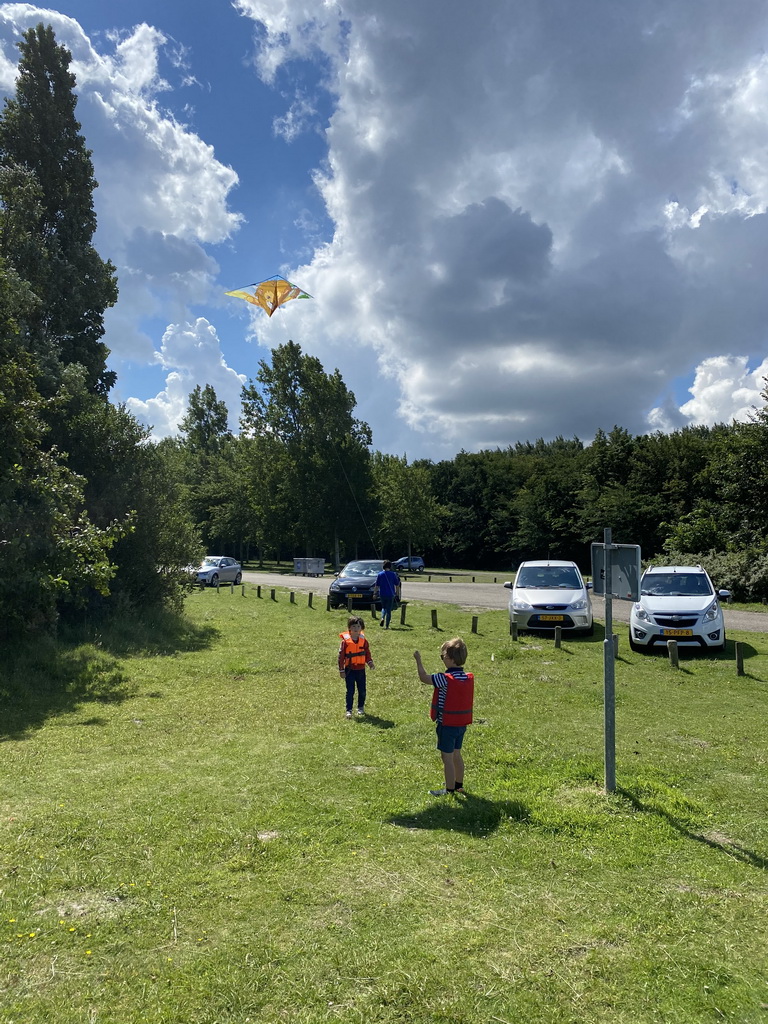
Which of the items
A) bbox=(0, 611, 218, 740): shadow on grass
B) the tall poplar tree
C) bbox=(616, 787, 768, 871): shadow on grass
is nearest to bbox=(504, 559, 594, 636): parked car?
bbox=(0, 611, 218, 740): shadow on grass

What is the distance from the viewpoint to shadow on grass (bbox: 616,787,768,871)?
4.56 m

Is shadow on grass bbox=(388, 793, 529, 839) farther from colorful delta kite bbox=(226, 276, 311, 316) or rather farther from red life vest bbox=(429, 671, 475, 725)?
colorful delta kite bbox=(226, 276, 311, 316)

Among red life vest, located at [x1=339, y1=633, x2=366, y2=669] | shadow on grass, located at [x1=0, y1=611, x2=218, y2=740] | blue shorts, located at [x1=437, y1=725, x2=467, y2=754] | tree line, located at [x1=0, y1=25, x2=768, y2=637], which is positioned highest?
tree line, located at [x1=0, y1=25, x2=768, y2=637]

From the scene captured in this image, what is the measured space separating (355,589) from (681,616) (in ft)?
39.6

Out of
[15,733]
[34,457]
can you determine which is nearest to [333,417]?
[34,457]

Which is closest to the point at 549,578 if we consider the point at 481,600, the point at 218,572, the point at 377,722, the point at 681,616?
the point at 681,616

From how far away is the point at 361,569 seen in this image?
24531 mm

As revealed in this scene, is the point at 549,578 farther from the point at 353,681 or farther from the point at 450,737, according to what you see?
the point at 450,737

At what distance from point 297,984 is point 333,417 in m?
49.8

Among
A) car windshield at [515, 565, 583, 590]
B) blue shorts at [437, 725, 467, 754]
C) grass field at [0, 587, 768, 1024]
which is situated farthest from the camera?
car windshield at [515, 565, 583, 590]

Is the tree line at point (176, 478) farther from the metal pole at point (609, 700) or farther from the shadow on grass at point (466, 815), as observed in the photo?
the metal pole at point (609, 700)

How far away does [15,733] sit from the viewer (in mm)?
8500

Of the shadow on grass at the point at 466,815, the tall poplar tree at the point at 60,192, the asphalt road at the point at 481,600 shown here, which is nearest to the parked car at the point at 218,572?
the asphalt road at the point at 481,600

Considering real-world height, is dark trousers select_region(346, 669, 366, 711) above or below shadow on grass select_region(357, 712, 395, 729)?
above
